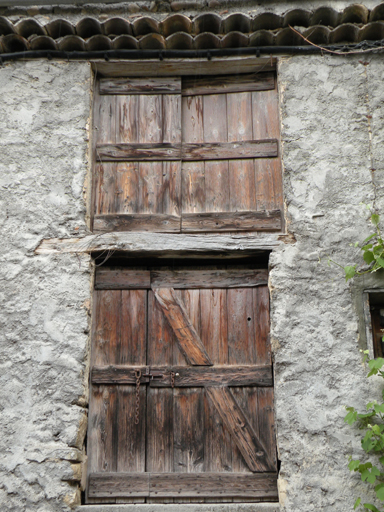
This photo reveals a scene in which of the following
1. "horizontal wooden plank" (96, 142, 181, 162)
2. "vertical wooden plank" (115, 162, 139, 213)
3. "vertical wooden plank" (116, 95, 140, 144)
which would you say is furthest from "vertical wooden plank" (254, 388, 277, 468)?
"vertical wooden plank" (116, 95, 140, 144)

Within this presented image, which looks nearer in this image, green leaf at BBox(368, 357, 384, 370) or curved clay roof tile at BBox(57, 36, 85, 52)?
green leaf at BBox(368, 357, 384, 370)

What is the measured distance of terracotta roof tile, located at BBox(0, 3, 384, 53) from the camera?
439 cm

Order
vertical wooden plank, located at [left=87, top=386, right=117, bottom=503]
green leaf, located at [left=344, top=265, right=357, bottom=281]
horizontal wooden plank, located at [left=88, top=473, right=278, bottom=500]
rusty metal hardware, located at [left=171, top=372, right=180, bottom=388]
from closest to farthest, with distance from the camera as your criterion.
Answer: green leaf, located at [left=344, top=265, right=357, bottom=281], horizontal wooden plank, located at [left=88, top=473, right=278, bottom=500], vertical wooden plank, located at [left=87, top=386, right=117, bottom=503], rusty metal hardware, located at [left=171, top=372, right=180, bottom=388]

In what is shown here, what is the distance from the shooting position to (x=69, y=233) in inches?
164

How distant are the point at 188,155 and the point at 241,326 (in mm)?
1564

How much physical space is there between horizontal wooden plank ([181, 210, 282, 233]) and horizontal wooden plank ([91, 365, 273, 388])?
1142mm

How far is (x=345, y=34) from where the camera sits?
175 inches

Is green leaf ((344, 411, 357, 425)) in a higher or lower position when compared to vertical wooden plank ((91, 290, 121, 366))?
lower

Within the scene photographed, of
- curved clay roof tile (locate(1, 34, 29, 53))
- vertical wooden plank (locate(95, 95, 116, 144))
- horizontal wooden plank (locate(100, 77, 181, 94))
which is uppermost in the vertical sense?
curved clay roof tile (locate(1, 34, 29, 53))

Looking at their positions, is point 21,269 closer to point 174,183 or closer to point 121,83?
point 174,183

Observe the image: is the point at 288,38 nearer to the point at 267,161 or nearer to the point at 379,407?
the point at 267,161

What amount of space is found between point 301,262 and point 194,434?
158 cm

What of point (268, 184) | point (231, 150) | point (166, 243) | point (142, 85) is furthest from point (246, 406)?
point (142, 85)

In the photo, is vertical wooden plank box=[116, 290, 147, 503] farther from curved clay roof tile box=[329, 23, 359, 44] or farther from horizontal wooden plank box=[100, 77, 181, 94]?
curved clay roof tile box=[329, 23, 359, 44]
